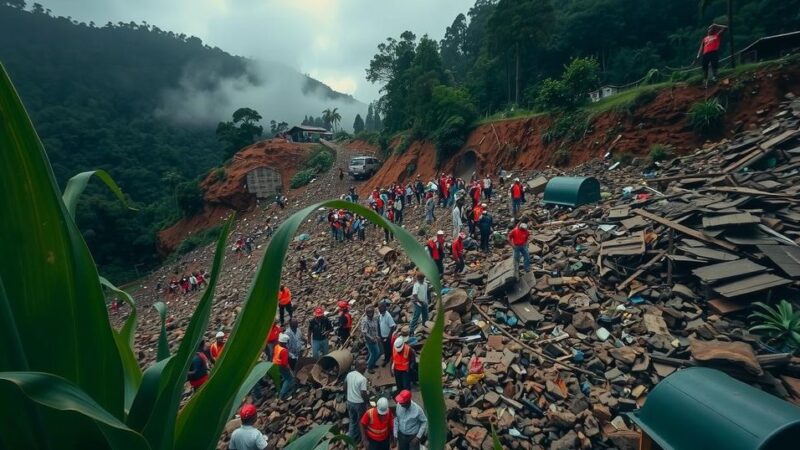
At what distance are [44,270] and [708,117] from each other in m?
18.2

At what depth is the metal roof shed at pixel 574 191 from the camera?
11.8m

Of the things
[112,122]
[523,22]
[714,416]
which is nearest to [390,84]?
[523,22]

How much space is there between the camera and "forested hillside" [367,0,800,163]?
2680 centimetres

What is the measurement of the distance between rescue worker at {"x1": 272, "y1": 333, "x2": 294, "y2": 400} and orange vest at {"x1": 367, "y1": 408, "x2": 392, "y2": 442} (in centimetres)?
254

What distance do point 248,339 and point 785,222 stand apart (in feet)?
35.2

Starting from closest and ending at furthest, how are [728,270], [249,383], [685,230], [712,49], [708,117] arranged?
[249,383] < [728,270] < [685,230] < [712,49] < [708,117]

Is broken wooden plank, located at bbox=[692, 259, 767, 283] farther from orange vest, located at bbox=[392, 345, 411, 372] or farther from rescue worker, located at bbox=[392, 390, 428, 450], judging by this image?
rescue worker, located at bbox=[392, 390, 428, 450]

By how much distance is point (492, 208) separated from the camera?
15.2m

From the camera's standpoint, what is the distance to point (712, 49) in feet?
44.4

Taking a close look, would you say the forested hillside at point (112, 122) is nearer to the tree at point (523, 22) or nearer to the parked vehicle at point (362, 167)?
the parked vehicle at point (362, 167)

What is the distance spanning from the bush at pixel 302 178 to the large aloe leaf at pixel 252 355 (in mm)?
37828

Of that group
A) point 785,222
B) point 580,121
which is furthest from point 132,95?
point 785,222

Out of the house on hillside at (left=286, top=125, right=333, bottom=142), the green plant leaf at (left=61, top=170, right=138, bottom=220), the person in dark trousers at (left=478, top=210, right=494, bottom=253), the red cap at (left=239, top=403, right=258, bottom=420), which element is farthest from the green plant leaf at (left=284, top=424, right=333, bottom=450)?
the house on hillside at (left=286, top=125, right=333, bottom=142)

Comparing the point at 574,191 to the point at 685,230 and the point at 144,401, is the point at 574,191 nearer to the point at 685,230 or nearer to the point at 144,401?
the point at 685,230
